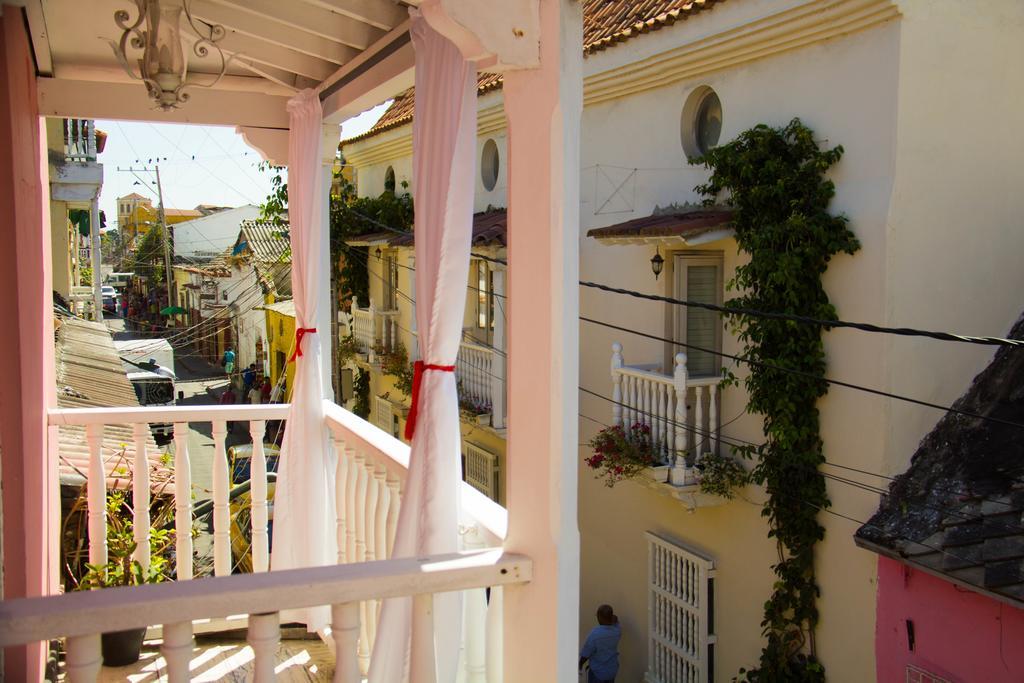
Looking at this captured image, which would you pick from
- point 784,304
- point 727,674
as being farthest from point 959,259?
point 727,674

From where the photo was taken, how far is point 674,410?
817 centimetres

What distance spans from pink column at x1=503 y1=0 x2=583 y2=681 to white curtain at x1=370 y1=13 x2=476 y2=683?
283mm

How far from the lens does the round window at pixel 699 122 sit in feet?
26.2

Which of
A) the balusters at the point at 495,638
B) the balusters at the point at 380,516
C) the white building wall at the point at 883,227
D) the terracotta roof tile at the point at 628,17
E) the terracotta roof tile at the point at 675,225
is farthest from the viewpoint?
the terracotta roof tile at the point at 628,17

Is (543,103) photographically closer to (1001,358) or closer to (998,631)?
(998,631)

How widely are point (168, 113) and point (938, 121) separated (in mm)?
5126

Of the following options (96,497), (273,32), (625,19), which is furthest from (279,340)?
(273,32)

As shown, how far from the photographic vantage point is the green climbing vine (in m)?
6.70

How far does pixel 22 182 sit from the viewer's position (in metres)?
2.94

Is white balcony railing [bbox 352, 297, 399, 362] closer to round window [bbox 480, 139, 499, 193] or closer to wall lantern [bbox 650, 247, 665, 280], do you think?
round window [bbox 480, 139, 499, 193]

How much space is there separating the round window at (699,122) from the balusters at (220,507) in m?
5.38

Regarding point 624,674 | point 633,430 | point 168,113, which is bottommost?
point 624,674

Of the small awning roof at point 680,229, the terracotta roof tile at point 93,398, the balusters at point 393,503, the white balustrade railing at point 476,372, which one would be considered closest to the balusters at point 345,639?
the balusters at point 393,503

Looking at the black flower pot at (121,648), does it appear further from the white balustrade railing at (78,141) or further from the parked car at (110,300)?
the parked car at (110,300)
